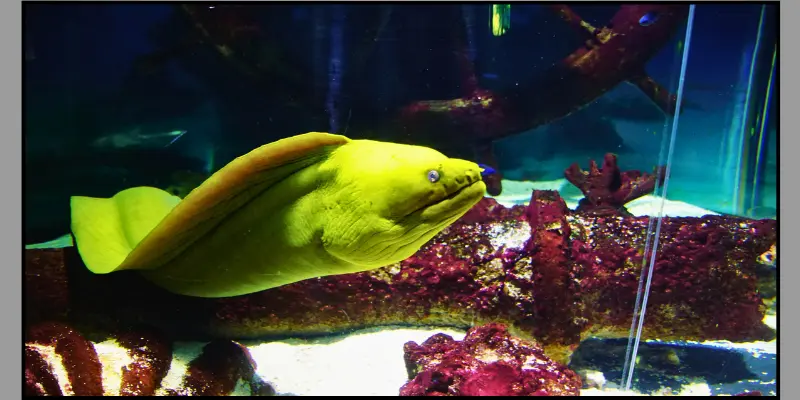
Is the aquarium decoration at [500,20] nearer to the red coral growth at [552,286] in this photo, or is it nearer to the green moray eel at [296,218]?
the red coral growth at [552,286]

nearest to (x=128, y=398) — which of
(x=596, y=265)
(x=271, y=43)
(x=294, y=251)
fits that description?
(x=294, y=251)

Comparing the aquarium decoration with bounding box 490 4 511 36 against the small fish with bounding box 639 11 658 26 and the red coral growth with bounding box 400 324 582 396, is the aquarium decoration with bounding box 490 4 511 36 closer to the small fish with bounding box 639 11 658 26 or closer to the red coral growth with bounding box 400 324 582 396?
the small fish with bounding box 639 11 658 26

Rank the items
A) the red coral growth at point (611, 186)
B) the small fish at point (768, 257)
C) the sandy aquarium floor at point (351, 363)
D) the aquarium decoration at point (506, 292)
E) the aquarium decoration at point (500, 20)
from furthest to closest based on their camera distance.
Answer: the red coral growth at point (611, 186) → the aquarium decoration at point (500, 20) → the small fish at point (768, 257) → the aquarium decoration at point (506, 292) → the sandy aquarium floor at point (351, 363)

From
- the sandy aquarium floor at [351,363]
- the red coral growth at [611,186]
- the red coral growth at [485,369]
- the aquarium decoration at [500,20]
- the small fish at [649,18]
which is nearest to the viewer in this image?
the red coral growth at [485,369]

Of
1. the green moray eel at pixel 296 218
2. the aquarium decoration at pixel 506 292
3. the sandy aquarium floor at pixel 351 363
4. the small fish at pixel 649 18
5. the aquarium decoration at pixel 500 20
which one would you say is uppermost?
the aquarium decoration at pixel 500 20

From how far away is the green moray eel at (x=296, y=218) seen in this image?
5.32 ft

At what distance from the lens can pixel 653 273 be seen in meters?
2.46

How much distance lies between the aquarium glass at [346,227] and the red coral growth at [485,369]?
10 mm

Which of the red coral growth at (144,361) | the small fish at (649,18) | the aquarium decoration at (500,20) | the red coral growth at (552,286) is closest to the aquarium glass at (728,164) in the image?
the red coral growth at (552,286)

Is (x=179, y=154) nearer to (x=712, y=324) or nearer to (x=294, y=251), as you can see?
(x=294, y=251)

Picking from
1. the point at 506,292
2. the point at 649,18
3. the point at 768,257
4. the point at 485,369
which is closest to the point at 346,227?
the point at 485,369

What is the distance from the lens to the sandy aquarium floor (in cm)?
193

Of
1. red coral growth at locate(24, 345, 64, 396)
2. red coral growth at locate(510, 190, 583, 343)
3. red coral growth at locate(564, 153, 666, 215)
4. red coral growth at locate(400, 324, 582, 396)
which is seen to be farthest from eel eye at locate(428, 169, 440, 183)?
red coral growth at locate(564, 153, 666, 215)

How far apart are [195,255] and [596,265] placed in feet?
6.63
